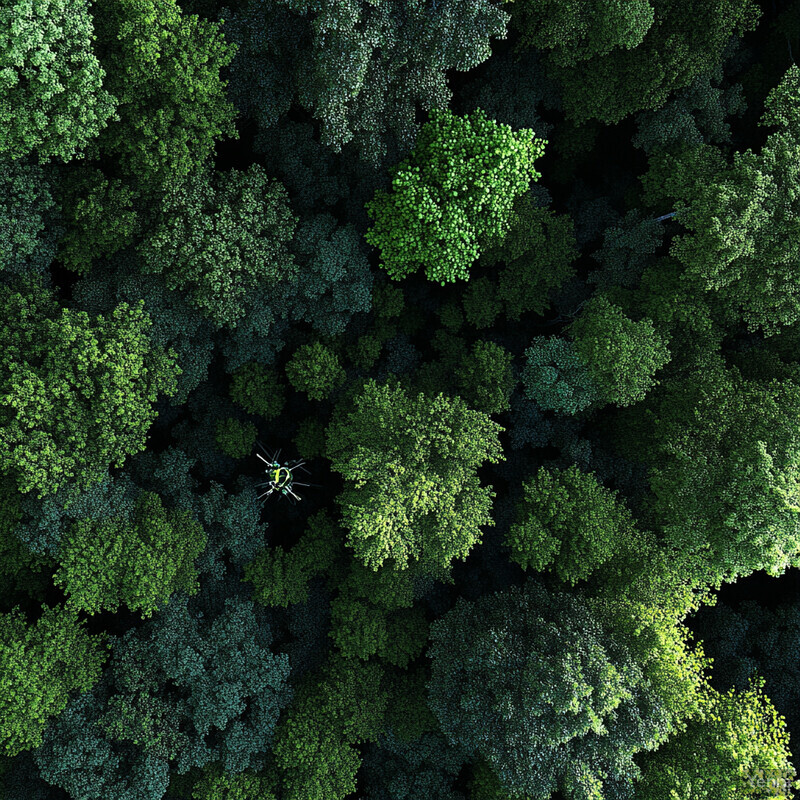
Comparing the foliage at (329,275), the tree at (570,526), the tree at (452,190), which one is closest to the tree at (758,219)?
the tree at (452,190)

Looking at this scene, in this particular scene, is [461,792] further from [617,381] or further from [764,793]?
[617,381]

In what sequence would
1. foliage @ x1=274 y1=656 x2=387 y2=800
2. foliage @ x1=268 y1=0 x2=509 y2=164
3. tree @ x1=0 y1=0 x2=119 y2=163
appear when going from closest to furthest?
tree @ x1=0 y1=0 x2=119 y2=163 < foliage @ x1=268 y1=0 x2=509 y2=164 < foliage @ x1=274 y1=656 x2=387 y2=800

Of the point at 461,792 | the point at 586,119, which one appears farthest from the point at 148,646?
the point at 586,119

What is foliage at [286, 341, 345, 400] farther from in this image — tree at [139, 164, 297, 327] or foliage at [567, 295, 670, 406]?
foliage at [567, 295, 670, 406]

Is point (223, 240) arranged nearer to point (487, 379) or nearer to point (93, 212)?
point (93, 212)

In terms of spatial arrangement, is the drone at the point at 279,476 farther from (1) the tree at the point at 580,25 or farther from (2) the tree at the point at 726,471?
(1) the tree at the point at 580,25

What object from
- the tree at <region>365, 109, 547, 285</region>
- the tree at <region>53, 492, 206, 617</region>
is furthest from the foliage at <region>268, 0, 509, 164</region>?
the tree at <region>53, 492, 206, 617</region>
